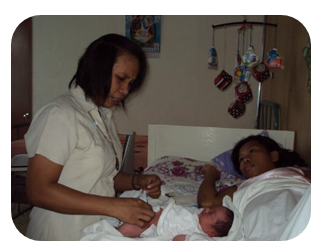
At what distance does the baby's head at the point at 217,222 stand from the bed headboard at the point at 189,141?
1.04 metres

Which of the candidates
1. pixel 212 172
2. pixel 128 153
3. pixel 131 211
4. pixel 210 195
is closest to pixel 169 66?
pixel 128 153

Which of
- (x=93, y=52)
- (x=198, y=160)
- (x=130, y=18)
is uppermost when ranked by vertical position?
(x=130, y=18)

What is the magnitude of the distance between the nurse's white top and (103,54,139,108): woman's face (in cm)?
9

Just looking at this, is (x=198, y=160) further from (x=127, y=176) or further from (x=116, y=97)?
(x=116, y=97)

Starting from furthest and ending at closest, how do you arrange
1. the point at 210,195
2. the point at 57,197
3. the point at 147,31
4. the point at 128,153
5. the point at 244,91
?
the point at 147,31
the point at 244,91
the point at 128,153
the point at 210,195
the point at 57,197

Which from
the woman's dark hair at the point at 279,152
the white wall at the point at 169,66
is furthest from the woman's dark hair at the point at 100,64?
the white wall at the point at 169,66

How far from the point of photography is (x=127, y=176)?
4.44ft

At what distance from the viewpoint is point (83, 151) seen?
1.06 m

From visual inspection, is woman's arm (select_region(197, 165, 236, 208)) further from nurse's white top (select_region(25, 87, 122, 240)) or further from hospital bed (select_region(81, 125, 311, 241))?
nurse's white top (select_region(25, 87, 122, 240))

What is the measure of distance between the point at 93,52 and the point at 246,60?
1480mm

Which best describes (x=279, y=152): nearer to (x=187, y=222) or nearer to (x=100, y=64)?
(x=187, y=222)

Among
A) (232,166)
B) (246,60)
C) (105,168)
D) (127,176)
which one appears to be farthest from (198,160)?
(105,168)

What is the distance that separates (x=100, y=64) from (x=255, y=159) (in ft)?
3.61

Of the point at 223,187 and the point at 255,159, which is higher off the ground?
the point at 255,159
